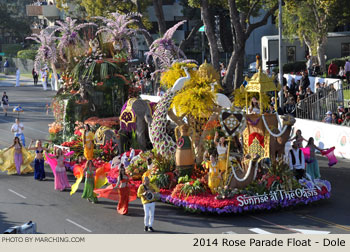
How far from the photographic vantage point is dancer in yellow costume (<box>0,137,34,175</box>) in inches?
946

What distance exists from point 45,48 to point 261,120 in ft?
39.1

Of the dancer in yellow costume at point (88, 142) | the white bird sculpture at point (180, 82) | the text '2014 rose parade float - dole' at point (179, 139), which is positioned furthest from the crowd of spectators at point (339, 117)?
the dancer in yellow costume at point (88, 142)

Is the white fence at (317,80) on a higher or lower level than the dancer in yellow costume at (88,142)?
higher

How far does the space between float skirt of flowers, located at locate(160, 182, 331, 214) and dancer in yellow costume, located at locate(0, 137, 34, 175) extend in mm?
7429

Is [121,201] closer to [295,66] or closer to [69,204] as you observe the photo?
[69,204]

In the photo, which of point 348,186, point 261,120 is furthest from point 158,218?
point 348,186

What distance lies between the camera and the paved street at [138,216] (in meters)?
16.9

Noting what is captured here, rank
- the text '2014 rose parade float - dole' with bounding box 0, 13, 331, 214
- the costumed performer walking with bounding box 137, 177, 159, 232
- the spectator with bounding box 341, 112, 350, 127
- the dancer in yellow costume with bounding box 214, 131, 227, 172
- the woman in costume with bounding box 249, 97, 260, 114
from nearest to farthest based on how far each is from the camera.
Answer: the costumed performer walking with bounding box 137, 177, 159, 232, the text '2014 rose parade float - dole' with bounding box 0, 13, 331, 214, the dancer in yellow costume with bounding box 214, 131, 227, 172, the woman in costume with bounding box 249, 97, 260, 114, the spectator with bounding box 341, 112, 350, 127

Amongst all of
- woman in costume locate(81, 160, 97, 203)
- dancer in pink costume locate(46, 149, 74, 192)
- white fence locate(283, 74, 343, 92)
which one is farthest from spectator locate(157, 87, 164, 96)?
woman in costume locate(81, 160, 97, 203)

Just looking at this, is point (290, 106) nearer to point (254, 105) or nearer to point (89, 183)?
point (254, 105)

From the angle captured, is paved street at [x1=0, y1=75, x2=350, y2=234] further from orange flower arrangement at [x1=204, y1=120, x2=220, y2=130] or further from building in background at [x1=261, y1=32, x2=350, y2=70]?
building in background at [x1=261, y1=32, x2=350, y2=70]

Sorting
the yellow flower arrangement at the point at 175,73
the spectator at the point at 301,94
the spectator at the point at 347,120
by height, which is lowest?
the spectator at the point at 347,120

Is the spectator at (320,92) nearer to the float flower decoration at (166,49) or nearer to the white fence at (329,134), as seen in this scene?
the white fence at (329,134)

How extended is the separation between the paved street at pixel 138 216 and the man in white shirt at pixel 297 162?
1.16 m
